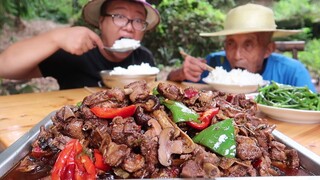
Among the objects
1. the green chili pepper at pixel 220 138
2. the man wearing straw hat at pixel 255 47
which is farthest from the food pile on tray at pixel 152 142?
the man wearing straw hat at pixel 255 47

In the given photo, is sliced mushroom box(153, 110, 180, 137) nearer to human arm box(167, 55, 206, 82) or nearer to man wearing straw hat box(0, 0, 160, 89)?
man wearing straw hat box(0, 0, 160, 89)

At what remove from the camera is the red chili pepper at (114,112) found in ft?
4.10

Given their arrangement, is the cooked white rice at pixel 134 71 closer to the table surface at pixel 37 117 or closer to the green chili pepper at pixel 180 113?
the table surface at pixel 37 117

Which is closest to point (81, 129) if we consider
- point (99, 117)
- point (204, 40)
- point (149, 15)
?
point (99, 117)

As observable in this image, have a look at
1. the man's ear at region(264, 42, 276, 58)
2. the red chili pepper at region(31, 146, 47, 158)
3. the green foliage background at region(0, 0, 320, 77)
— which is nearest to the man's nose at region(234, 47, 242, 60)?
the man's ear at region(264, 42, 276, 58)

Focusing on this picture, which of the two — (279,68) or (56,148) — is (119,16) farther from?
(56,148)

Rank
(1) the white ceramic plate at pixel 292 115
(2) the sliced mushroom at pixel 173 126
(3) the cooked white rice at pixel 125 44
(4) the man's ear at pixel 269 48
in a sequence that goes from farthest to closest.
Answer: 1. (4) the man's ear at pixel 269 48
2. (3) the cooked white rice at pixel 125 44
3. (1) the white ceramic plate at pixel 292 115
4. (2) the sliced mushroom at pixel 173 126

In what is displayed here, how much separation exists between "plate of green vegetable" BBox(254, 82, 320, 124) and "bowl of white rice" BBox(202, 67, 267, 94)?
0.35 meters

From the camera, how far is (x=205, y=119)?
1333 mm

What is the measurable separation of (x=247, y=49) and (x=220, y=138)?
2.50 metres

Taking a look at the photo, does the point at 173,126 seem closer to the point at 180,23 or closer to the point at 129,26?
the point at 129,26

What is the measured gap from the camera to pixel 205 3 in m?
8.39

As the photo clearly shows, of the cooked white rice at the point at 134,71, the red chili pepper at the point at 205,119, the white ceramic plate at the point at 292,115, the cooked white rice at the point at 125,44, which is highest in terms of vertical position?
the red chili pepper at the point at 205,119

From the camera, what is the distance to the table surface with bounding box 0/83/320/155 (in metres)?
1.55
